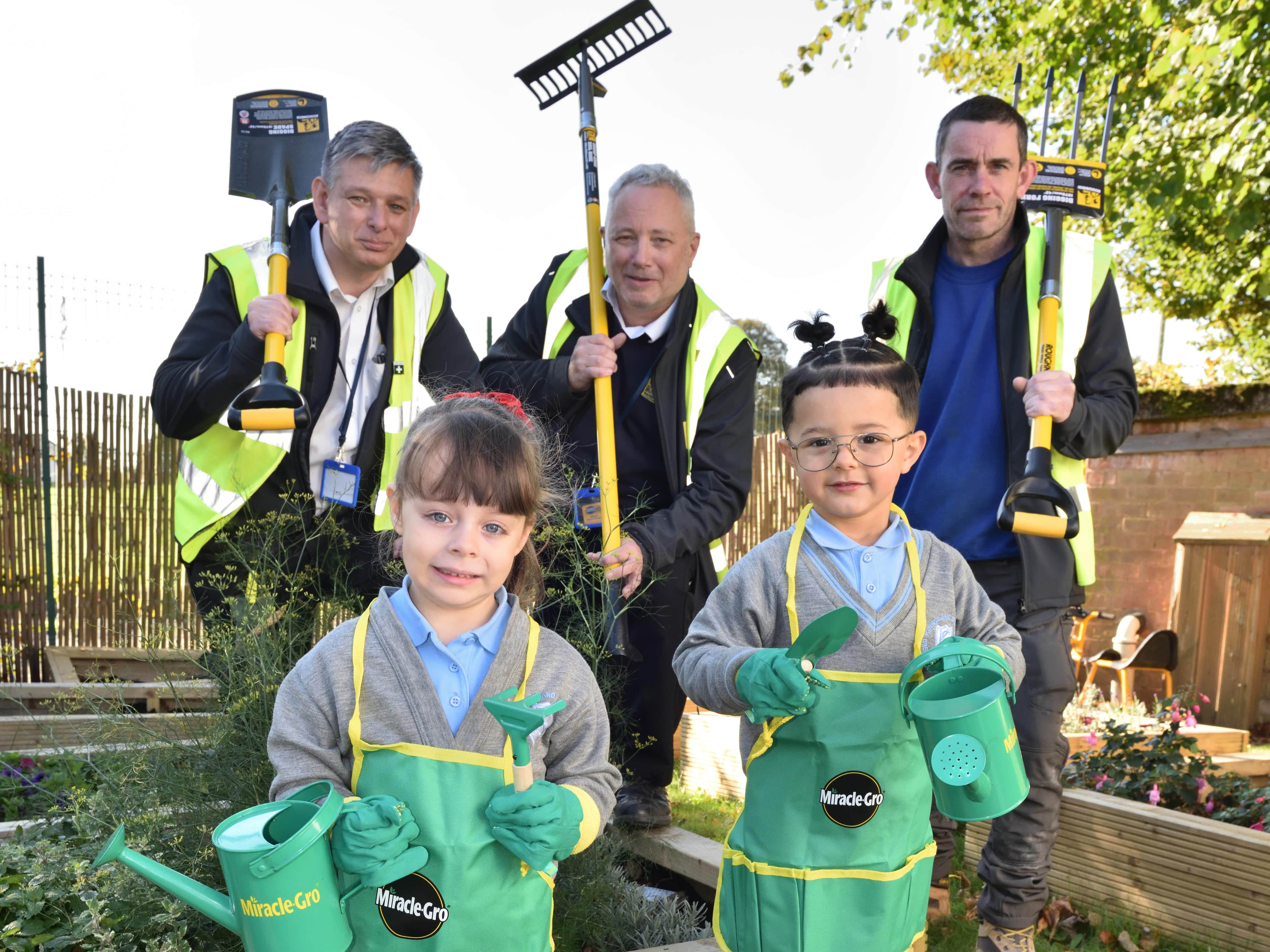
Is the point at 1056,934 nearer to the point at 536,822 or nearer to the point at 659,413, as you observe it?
the point at 659,413

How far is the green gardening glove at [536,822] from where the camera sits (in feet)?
4.99

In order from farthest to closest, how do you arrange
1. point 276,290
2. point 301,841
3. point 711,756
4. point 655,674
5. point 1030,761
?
point 711,756, point 655,674, point 276,290, point 1030,761, point 301,841

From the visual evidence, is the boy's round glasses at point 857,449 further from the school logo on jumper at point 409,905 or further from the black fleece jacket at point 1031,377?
the school logo on jumper at point 409,905

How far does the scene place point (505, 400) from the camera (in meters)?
2.12

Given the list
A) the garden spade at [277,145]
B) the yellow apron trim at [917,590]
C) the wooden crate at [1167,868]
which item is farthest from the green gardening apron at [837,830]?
the garden spade at [277,145]

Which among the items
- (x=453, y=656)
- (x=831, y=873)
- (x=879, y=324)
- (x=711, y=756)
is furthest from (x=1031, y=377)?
(x=711, y=756)

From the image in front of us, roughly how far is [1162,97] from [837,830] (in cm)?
651

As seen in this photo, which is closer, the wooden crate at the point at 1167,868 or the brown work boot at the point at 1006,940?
the brown work boot at the point at 1006,940

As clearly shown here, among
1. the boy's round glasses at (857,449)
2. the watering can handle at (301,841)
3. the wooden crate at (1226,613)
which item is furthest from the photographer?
the wooden crate at (1226,613)

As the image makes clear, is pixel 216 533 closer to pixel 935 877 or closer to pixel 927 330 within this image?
pixel 927 330

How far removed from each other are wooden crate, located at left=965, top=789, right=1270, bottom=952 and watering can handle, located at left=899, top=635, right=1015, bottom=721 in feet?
5.82

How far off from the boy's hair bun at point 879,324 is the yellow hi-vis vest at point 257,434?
114 cm

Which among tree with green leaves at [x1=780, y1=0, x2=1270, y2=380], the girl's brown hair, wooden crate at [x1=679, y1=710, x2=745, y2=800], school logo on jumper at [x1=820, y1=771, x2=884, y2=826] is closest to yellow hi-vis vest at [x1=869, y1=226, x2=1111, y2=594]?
school logo on jumper at [x1=820, y1=771, x2=884, y2=826]

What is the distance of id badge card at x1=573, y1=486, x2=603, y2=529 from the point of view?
2.92 m
